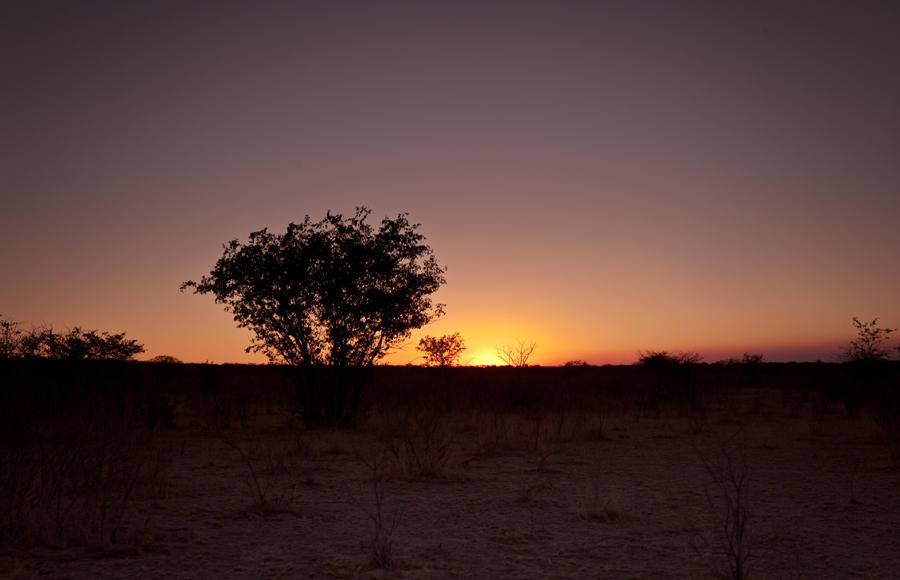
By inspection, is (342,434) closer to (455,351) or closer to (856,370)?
(856,370)

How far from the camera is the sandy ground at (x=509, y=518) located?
4.46 meters

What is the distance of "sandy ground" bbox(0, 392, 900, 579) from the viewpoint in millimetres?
4461

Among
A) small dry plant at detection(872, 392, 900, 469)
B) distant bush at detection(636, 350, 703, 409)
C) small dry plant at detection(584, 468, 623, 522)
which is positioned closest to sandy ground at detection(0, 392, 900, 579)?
small dry plant at detection(584, 468, 623, 522)

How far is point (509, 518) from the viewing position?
609cm

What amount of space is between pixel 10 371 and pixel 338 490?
389cm

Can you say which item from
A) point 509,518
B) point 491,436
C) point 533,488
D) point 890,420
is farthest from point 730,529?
point 890,420

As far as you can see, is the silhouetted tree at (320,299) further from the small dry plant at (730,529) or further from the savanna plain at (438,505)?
the small dry plant at (730,529)

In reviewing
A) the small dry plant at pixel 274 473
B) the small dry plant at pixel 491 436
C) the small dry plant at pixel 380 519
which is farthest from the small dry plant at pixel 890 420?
the small dry plant at pixel 274 473

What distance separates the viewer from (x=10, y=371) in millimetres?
5570

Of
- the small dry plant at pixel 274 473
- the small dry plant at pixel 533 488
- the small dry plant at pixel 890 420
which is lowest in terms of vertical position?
the small dry plant at pixel 533 488

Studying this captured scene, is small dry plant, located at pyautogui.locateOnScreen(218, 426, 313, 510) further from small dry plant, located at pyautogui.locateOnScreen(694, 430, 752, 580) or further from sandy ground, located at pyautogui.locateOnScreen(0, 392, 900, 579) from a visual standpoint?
small dry plant, located at pyautogui.locateOnScreen(694, 430, 752, 580)

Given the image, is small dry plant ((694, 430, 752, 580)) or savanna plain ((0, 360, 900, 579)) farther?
savanna plain ((0, 360, 900, 579))

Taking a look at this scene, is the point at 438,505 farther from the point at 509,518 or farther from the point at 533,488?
the point at 533,488

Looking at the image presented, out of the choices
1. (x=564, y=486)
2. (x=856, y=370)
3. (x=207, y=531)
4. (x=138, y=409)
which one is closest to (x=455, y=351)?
(x=856, y=370)
